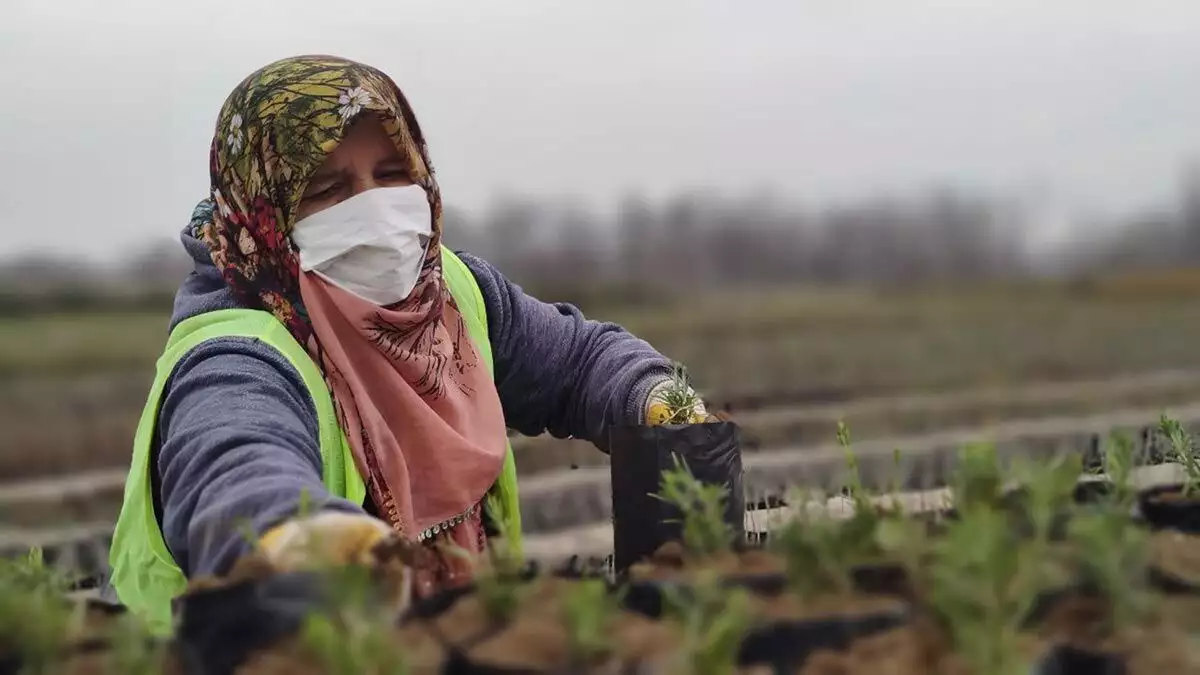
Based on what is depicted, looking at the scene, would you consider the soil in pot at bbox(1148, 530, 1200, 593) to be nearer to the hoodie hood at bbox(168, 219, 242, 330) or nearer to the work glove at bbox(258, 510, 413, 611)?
the work glove at bbox(258, 510, 413, 611)

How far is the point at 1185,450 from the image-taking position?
0.86 m

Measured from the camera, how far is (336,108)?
1.29 m

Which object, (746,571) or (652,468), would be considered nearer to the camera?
(746,571)

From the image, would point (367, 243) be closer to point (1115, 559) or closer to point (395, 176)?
point (395, 176)

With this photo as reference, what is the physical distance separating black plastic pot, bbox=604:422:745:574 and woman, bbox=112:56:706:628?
283mm

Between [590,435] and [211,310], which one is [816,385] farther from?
[211,310]

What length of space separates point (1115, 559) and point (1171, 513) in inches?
8.9

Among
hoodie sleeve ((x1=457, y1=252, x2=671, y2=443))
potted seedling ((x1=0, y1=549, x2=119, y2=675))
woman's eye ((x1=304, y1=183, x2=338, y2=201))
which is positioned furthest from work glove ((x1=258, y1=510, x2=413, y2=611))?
hoodie sleeve ((x1=457, y1=252, x2=671, y2=443))

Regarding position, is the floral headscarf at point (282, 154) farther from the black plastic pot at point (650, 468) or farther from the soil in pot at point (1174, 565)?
the soil in pot at point (1174, 565)

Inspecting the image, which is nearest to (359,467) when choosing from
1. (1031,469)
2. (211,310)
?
(211,310)

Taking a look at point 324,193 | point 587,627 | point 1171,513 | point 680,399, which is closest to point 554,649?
point 587,627

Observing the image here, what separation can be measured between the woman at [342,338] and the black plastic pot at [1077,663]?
2.10 feet

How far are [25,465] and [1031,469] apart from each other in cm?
360

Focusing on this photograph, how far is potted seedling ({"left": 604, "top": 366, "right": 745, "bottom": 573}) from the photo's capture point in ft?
3.21
